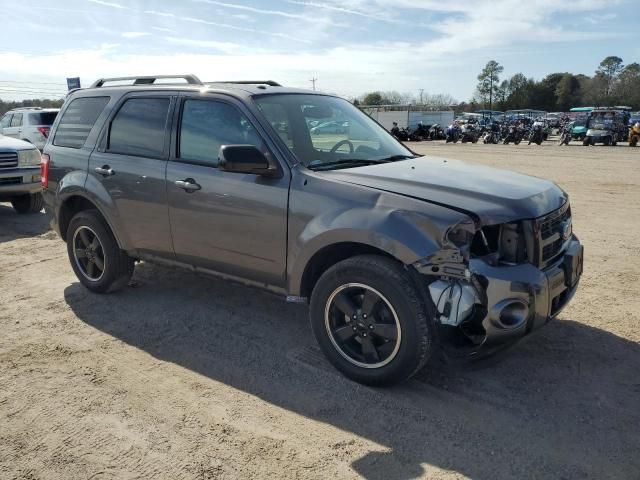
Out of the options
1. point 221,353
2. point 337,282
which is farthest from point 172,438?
point 337,282

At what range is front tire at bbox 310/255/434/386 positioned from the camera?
3.28m

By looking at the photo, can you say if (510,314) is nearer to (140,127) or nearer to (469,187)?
(469,187)

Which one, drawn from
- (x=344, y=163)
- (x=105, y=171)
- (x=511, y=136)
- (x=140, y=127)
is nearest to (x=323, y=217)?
(x=344, y=163)

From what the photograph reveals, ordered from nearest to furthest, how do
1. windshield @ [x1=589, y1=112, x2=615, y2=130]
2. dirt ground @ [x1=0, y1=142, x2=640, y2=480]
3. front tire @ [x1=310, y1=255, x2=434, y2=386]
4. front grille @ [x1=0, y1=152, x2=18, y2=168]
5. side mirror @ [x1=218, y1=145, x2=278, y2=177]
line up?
dirt ground @ [x1=0, y1=142, x2=640, y2=480] < front tire @ [x1=310, y1=255, x2=434, y2=386] < side mirror @ [x1=218, y1=145, x2=278, y2=177] < front grille @ [x1=0, y1=152, x2=18, y2=168] < windshield @ [x1=589, y1=112, x2=615, y2=130]

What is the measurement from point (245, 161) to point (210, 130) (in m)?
0.78

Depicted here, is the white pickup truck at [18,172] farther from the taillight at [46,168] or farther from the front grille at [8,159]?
the taillight at [46,168]

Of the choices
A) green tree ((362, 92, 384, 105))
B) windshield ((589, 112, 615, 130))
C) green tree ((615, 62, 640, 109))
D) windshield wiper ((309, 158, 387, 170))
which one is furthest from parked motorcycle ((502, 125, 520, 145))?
green tree ((362, 92, 384, 105))

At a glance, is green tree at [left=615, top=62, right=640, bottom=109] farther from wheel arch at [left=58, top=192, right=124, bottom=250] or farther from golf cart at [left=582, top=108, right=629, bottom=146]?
wheel arch at [left=58, top=192, right=124, bottom=250]

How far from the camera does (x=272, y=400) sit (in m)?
3.46

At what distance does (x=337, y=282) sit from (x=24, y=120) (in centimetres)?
1615

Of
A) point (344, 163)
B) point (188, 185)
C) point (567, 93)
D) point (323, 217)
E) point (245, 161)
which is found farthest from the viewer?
point (567, 93)

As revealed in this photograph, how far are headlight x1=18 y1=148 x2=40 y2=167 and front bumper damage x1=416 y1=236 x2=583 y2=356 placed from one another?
8.44 m

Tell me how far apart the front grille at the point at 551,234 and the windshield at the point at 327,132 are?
4.35 ft

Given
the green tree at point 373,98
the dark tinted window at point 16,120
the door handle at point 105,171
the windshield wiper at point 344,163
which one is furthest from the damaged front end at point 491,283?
the green tree at point 373,98
